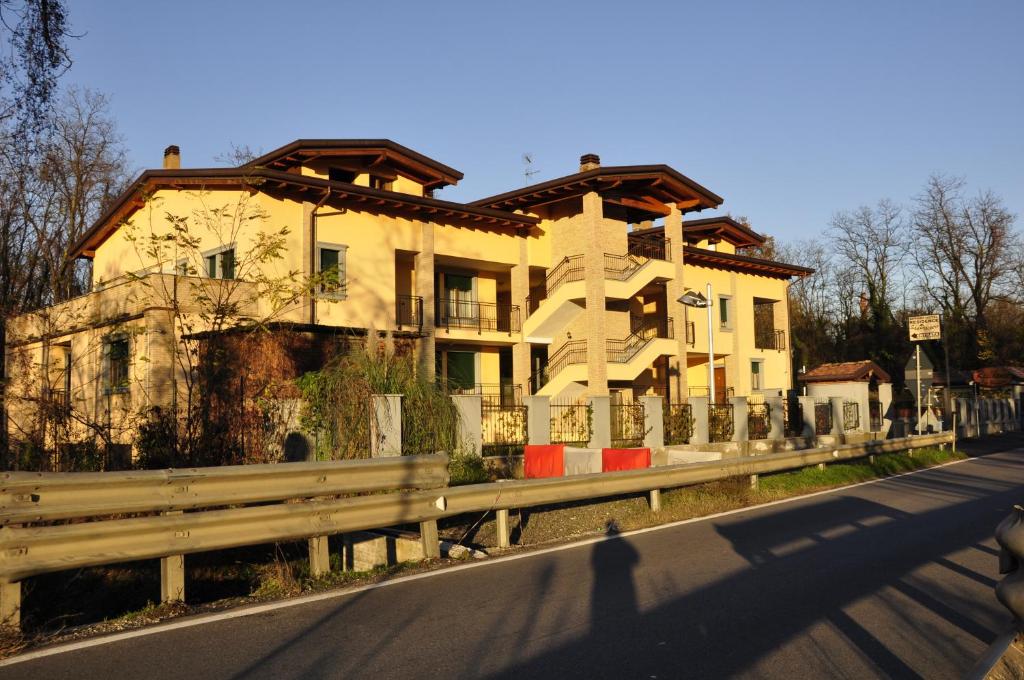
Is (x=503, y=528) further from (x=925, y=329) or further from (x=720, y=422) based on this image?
(x=925, y=329)

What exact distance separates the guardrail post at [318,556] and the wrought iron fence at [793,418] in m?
22.3

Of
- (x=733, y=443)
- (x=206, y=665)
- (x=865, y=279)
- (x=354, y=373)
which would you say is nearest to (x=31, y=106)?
(x=354, y=373)

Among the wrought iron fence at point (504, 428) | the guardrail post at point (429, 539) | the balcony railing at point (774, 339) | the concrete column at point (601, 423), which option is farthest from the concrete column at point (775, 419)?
the guardrail post at point (429, 539)

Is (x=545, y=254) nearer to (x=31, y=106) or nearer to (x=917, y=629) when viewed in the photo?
(x=31, y=106)

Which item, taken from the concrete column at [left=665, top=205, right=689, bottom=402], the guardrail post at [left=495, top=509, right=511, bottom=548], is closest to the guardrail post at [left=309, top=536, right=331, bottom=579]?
the guardrail post at [left=495, top=509, right=511, bottom=548]

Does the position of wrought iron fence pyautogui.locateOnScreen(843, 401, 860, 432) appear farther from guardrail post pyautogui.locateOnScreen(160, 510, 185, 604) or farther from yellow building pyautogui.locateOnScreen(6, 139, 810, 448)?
guardrail post pyautogui.locateOnScreen(160, 510, 185, 604)

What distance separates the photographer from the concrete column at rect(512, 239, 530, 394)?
31031 mm

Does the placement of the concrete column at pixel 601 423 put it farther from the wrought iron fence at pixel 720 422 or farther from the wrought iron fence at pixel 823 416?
the wrought iron fence at pixel 823 416

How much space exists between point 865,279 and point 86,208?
173 feet

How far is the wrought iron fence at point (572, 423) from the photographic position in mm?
22422

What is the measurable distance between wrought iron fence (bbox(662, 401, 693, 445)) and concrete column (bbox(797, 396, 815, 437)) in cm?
497

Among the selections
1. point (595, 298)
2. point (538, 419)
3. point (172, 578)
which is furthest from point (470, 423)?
point (595, 298)

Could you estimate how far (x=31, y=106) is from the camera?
1104 centimetres

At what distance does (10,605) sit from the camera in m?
5.75
